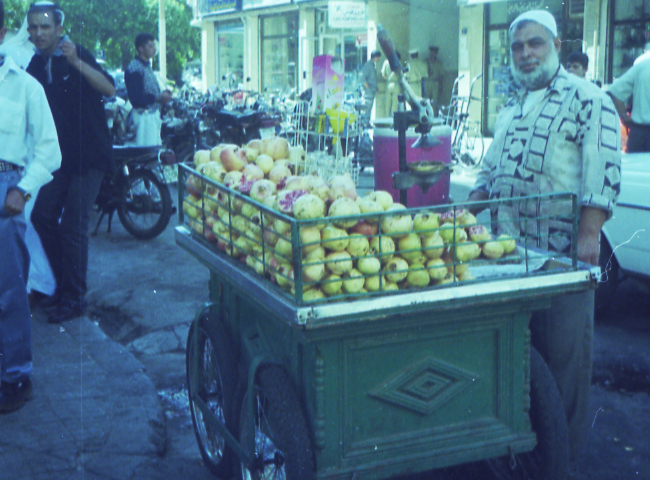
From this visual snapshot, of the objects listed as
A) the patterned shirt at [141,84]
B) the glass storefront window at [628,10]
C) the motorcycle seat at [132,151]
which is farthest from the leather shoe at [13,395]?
the glass storefront window at [628,10]

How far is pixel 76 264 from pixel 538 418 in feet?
12.5

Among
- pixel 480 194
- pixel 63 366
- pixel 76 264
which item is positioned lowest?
pixel 63 366

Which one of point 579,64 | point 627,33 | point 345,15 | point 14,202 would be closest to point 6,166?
point 14,202

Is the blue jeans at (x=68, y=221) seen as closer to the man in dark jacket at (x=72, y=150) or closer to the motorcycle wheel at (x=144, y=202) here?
the man in dark jacket at (x=72, y=150)

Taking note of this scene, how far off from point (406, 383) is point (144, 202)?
5962 mm

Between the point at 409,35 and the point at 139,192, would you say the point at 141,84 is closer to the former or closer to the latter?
the point at 139,192

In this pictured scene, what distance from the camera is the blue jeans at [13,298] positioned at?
3.86m

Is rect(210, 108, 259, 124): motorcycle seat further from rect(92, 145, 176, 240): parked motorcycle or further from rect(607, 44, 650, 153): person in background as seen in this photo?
rect(607, 44, 650, 153): person in background

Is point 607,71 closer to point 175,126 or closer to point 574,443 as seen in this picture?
point 175,126

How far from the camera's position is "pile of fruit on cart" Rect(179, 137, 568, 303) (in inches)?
89.3

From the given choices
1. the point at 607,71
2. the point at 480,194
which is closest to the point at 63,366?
the point at 480,194

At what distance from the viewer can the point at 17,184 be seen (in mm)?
3877

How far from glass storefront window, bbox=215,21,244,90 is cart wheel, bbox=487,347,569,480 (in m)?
27.2

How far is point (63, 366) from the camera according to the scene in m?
4.52
